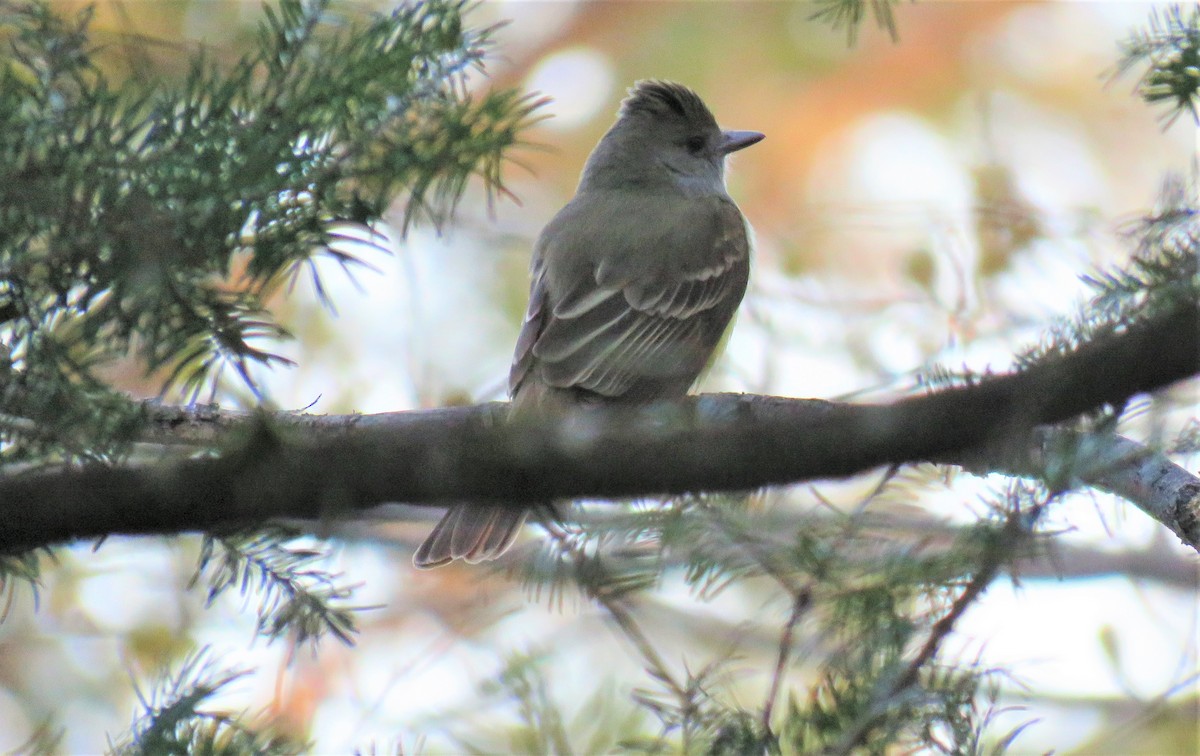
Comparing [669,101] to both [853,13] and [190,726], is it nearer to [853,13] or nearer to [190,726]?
[853,13]

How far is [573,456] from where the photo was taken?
152cm

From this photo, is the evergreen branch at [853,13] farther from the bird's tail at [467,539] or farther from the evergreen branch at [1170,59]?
the bird's tail at [467,539]

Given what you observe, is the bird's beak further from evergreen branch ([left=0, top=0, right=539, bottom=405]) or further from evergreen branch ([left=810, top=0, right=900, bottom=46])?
evergreen branch ([left=0, top=0, right=539, bottom=405])

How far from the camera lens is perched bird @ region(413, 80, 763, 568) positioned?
423cm

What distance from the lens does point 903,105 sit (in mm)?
9508

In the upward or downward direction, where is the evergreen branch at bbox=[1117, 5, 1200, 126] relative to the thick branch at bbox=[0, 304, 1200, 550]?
upward

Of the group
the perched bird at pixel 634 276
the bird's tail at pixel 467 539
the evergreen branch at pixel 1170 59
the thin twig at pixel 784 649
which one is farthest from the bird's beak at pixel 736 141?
the thin twig at pixel 784 649

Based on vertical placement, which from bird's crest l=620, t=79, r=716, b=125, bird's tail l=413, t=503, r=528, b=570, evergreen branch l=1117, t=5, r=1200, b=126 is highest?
bird's crest l=620, t=79, r=716, b=125

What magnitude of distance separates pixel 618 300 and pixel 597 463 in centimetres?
329

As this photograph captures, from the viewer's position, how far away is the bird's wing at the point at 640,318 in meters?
4.32

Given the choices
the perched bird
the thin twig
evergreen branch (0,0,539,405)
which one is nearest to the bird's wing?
the perched bird

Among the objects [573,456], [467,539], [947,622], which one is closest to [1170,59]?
[947,622]

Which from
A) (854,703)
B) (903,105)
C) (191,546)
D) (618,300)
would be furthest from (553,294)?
(903,105)

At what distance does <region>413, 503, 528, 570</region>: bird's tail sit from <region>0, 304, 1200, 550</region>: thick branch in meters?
1.96
